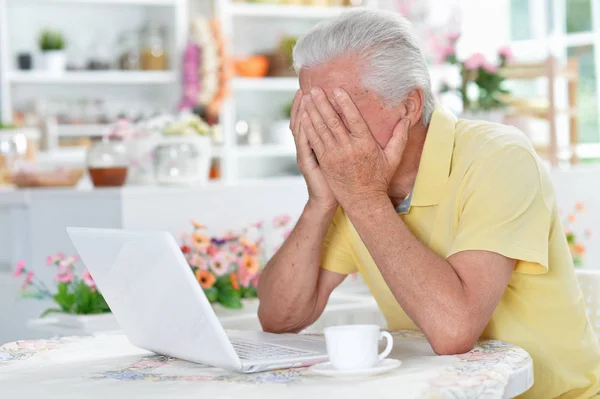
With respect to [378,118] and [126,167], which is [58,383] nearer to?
[378,118]

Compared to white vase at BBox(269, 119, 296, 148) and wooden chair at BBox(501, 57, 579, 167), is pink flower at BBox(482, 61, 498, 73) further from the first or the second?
white vase at BBox(269, 119, 296, 148)

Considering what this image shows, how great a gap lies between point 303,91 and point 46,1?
4.53 metres

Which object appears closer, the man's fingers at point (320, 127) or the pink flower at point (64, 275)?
the man's fingers at point (320, 127)

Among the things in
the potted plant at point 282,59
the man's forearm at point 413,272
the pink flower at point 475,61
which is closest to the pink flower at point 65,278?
the man's forearm at point 413,272

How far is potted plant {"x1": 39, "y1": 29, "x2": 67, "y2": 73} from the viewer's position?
18.5 ft

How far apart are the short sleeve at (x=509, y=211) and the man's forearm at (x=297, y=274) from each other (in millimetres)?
290

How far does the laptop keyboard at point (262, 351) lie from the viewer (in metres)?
1.33

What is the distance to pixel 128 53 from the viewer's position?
5938 mm

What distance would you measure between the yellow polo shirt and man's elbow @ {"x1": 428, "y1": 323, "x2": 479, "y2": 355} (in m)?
0.14

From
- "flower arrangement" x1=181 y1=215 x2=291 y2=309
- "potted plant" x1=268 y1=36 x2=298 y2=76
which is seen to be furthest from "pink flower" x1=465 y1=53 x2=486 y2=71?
"potted plant" x1=268 y1=36 x2=298 y2=76

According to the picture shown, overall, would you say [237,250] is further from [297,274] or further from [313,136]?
[313,136]

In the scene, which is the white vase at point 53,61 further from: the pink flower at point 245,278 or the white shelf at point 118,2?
the pink flower at point 245,278

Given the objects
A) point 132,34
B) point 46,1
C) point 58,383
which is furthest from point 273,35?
point 58,383

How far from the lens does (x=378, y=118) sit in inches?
61.6
